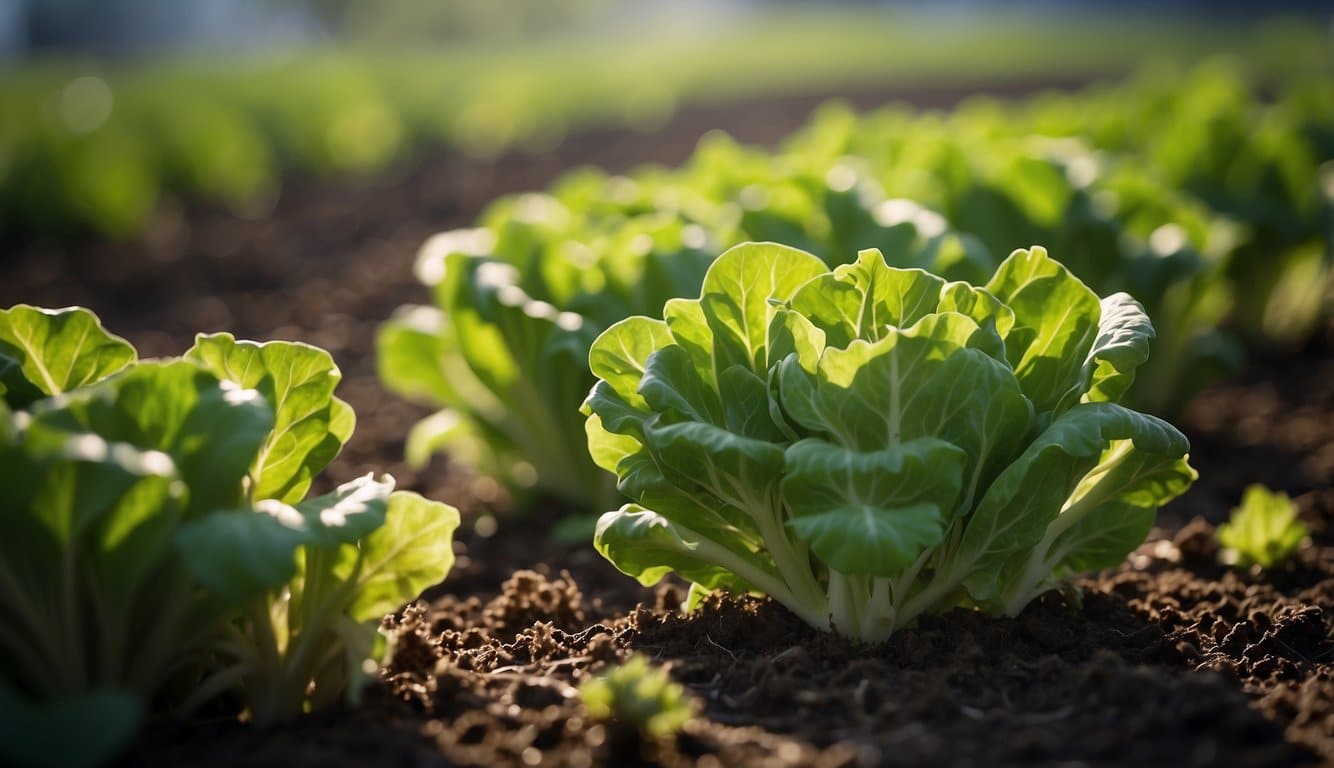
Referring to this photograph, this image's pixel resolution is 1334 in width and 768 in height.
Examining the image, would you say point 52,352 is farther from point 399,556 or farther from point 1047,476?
point 1047,476

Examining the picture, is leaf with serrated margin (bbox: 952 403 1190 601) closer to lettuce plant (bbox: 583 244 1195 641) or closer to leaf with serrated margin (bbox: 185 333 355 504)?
lettuce plant (bbox: 583 244 1195 641)

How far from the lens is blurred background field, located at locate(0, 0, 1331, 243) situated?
9.41 metres

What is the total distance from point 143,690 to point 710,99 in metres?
15.8

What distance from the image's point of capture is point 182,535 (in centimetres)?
210

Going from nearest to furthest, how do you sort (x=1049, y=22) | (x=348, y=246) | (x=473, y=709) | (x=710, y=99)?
(x=473, y=709), (x=348, y=246), (x=710, y=99), (x=1049, y=22)

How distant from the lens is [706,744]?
2.31 m

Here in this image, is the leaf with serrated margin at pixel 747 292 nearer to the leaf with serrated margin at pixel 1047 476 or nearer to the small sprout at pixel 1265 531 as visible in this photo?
the leaf with serrated margin at pixel 1047 476

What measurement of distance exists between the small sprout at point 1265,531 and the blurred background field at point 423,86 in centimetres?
804

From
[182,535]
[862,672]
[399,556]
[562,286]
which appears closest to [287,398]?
[399,556]

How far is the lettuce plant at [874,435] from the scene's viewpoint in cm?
239

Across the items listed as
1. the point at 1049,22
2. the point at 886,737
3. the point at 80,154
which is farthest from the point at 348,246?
the point at 1049,22

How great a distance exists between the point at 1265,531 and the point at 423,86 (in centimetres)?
1307

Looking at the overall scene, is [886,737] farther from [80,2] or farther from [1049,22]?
[80,2]

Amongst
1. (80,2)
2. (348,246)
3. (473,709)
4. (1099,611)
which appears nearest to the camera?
(473,709)
